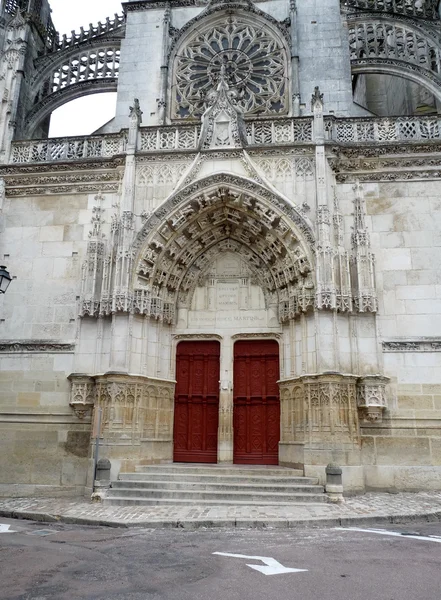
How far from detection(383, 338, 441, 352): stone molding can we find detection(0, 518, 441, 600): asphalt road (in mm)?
4389

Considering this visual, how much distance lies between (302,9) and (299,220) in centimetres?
748

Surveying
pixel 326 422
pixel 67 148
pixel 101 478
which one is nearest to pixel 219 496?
pixel 101 478

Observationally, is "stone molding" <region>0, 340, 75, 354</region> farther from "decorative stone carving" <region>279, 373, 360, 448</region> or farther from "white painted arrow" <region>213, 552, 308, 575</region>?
"white painted arrow" <region>213, 552, 308, 575</region>

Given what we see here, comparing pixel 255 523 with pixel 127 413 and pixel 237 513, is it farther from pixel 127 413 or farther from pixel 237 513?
pixel 127 413

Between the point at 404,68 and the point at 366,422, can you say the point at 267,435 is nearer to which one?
the point at 366,422

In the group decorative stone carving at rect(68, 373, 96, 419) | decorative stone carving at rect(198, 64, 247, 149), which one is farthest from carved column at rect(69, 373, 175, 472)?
decorative stone carving at rect(198, 64, 247, 149)

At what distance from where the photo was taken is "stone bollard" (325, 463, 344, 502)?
9.25m

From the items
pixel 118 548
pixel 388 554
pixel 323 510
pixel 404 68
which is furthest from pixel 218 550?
pixel 404 68

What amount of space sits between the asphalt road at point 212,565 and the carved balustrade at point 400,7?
13.9 meters

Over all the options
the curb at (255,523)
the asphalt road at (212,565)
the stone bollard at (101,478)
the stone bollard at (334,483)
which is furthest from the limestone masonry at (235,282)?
the asphalt road at (212,565)

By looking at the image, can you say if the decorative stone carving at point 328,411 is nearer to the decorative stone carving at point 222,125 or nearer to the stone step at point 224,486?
the stone step at point 224,486

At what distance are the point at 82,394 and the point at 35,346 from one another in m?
1.72

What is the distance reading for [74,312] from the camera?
39.5ft

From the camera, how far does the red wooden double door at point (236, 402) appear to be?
1210 centimetres
